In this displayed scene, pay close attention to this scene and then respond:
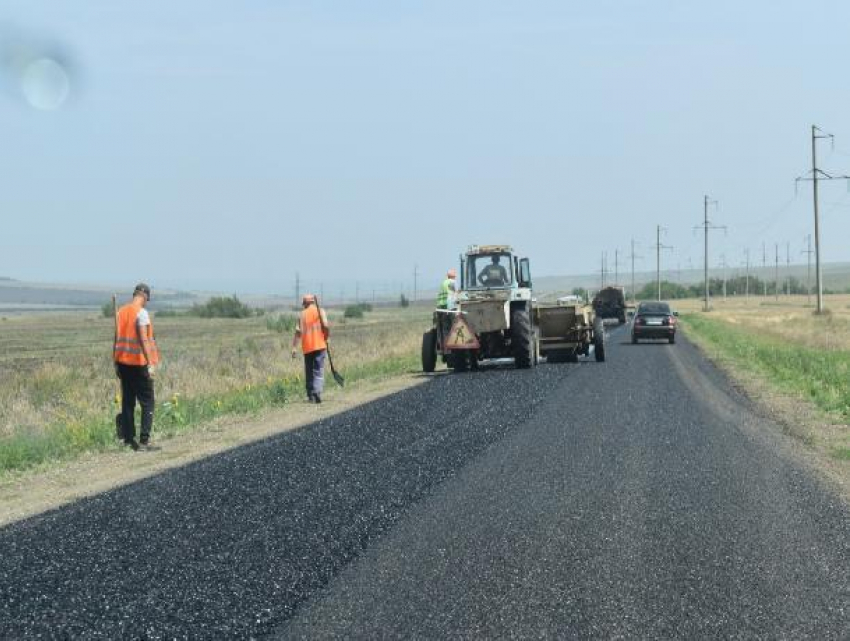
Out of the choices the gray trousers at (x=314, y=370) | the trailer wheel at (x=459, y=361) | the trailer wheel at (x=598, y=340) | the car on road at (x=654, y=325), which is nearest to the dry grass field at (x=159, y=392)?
the gray trousers at (x=314, y=370)

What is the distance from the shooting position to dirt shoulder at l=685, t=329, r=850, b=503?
37.8 feet

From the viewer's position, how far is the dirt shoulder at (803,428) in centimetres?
1152

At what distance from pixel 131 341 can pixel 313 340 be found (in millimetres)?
5711

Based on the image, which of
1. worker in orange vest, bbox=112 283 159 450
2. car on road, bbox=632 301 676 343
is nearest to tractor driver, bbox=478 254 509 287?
worker in orange vest, bbox=112 283 159 450

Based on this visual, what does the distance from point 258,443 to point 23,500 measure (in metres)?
3.78

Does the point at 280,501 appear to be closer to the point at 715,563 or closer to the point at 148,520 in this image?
the point at 148,520

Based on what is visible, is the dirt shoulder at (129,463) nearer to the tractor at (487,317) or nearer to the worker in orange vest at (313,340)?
the worker in orange vest at (313,340)

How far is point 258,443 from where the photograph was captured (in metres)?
13.9

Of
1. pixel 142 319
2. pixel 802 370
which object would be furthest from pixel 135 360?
pixel 802 370

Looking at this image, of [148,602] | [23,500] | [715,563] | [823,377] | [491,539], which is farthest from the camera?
[823,377]

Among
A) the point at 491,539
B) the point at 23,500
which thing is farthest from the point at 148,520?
the point at 491,539

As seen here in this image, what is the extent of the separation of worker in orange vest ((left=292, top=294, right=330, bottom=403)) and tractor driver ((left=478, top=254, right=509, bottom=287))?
7362mm

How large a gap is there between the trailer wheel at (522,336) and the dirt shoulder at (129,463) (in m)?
7.07

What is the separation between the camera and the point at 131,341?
13.7 metres
